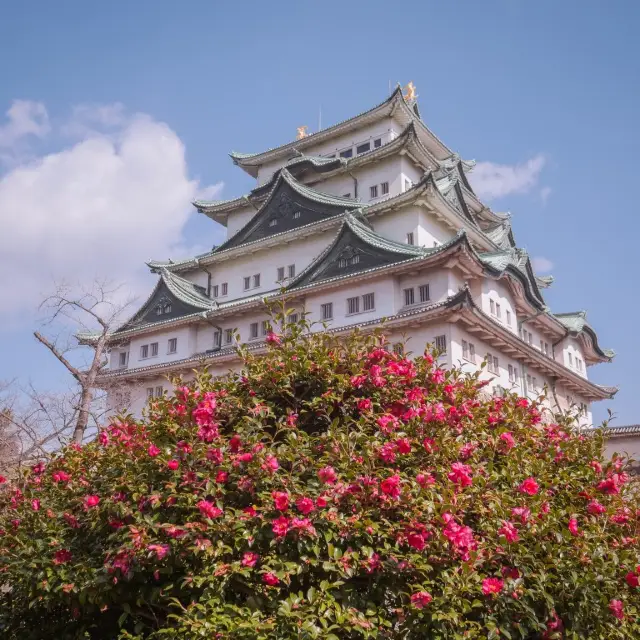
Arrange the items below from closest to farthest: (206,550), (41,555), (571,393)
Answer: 1. (206,550)
2. (41,555)
3. (571,393)

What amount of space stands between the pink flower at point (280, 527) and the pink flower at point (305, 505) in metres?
0.16

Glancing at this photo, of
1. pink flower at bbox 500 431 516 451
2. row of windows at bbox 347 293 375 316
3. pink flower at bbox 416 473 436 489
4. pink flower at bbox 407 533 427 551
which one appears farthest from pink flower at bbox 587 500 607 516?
row of windows at bbox 347 293 375 316

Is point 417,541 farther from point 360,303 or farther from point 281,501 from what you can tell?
point 360,303

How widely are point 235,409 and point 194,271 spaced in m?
35.6

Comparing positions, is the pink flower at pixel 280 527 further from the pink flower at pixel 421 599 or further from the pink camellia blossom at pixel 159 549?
the pink flower at pixel 421 599

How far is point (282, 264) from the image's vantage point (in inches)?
1460

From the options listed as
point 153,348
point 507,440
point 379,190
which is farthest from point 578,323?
point 507,440

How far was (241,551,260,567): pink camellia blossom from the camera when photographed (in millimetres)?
5777

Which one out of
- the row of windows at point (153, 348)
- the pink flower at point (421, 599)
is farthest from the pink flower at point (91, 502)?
the row of windows at point (153, 348)

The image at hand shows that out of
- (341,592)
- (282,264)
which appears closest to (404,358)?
(341,592)

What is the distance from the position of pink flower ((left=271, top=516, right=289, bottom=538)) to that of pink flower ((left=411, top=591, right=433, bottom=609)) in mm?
1271

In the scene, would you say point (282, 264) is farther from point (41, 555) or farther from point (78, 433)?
point (41, 555)

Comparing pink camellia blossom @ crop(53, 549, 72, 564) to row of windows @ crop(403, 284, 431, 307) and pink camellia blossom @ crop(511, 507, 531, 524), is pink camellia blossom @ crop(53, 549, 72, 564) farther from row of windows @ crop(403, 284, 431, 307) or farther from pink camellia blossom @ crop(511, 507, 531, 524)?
row of windows @ crop(403, 284, 431, 307)

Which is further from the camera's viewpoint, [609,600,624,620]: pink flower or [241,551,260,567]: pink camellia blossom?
[609,600,624,620]: pink flower
